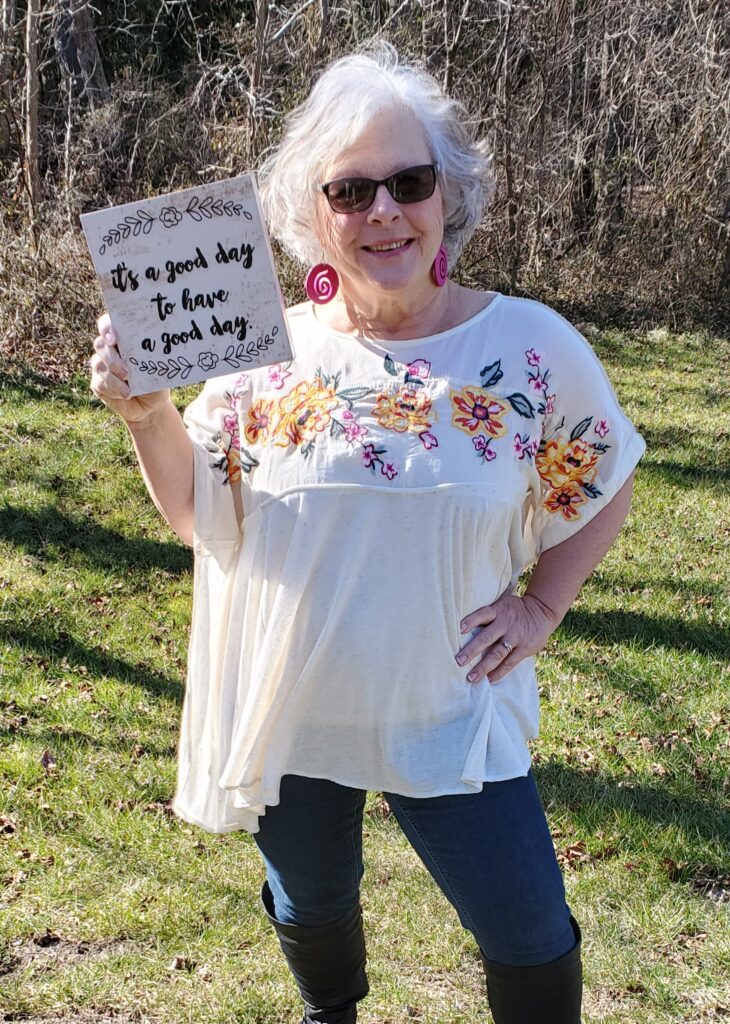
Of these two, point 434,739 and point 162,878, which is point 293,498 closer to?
point 434,739

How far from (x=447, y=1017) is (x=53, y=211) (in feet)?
25.1

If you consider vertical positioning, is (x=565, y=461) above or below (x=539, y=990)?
above

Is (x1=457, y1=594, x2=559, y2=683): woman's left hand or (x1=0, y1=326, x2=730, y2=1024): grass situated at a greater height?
(x1=457, y1=594, x2=559, y2=683): woman's left hand

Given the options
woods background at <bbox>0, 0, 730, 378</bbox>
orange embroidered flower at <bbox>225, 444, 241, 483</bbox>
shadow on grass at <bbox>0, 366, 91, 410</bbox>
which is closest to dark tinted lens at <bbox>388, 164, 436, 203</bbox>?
orange embroidered flower at <bbox>225, 444, 241, 483</bbox>

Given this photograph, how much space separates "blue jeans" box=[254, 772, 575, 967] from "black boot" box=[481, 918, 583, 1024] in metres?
0.02

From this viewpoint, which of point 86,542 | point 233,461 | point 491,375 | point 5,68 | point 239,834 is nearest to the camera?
point 491,375

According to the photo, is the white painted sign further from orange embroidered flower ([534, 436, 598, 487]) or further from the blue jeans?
the blue jeans

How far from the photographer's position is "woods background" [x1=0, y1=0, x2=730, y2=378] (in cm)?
846

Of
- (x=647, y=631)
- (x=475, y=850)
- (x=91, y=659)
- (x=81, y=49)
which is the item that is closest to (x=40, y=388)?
(x=91, y=659)

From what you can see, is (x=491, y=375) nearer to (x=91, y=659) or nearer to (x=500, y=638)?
(x=500, y=638)

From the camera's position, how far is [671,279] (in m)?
11.5

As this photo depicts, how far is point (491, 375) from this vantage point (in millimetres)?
1829

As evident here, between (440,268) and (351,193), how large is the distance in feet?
A: 0.73

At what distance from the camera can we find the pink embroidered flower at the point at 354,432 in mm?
1796
